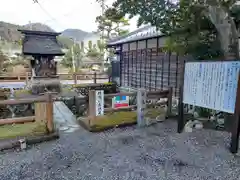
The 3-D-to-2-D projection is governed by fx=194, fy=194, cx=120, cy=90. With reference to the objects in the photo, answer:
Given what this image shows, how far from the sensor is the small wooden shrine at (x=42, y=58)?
10.6 m

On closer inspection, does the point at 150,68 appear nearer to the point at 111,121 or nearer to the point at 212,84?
the point at 111,121

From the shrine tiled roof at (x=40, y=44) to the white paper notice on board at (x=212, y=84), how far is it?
28.5 feet

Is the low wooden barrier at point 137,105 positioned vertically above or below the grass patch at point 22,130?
above

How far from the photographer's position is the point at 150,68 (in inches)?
361

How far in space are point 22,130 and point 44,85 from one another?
22.1 ft

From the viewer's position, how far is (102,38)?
25453 millimetres

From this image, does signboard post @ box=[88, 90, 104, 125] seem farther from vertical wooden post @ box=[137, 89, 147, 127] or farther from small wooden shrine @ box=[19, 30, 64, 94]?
small wooden shrine @ box=[19, 30, 64, 94]

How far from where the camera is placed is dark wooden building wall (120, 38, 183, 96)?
778 centimetres

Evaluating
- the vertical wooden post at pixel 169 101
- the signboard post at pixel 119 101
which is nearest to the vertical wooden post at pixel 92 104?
the signboard post at pixel 119 101

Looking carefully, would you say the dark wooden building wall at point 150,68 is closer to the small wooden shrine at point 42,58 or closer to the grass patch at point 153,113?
the grass patch at point 153,113

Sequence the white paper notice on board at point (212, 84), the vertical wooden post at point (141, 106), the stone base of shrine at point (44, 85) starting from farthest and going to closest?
1. the stone base of shrine at point (44, 85)
2. the vertical wooden post at point (141, 106)
3. the white paper notice on board at point (212, 84)

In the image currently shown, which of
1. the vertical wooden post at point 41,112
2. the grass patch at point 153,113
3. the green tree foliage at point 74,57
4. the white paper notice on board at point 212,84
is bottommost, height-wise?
the grass patch at point 153,113

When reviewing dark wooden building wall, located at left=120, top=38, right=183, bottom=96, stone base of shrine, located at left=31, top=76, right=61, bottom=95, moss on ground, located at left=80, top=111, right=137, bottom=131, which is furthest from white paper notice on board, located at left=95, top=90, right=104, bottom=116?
stone base of shrine, located at left=31, top=76, right=61, bottom=95

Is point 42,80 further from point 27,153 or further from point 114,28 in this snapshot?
point 114,28
